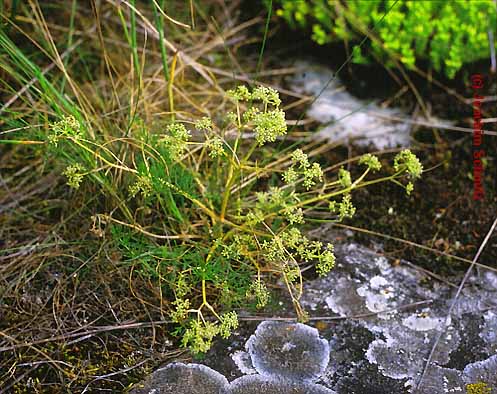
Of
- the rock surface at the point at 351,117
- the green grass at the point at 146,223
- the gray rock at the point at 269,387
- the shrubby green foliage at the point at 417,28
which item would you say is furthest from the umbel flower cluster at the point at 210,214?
the shrubby green foliage at the point at 417,28

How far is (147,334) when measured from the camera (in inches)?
68.0

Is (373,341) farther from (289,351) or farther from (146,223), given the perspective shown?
(146,223)

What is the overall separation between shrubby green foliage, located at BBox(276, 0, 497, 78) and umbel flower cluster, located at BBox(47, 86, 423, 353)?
0.64 metres

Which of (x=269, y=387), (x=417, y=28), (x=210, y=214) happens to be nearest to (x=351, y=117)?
(x=417, y=28)

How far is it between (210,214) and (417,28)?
1031 mm

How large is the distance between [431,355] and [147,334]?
27.5 inches

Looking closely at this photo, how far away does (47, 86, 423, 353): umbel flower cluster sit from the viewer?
5.24 feet

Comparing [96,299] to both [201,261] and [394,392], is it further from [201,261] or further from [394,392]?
[394,392]

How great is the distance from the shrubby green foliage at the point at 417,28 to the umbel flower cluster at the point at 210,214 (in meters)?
0.64

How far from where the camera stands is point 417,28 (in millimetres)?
2314

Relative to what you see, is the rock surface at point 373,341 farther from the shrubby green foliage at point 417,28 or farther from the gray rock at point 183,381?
the shrubby green foliage at point 417,28

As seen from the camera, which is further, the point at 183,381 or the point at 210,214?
the point at 210,214

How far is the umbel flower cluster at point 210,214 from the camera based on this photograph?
1.60m

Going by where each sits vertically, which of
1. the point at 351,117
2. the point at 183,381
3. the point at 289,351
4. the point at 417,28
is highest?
the point at 417,28
